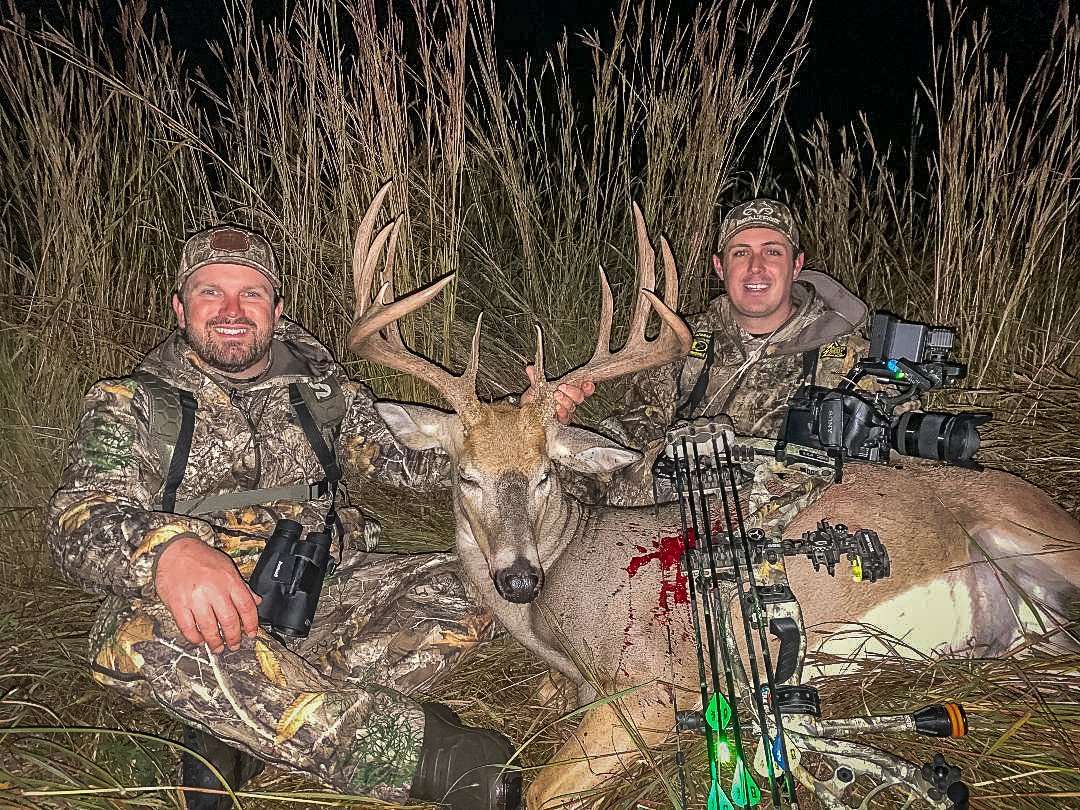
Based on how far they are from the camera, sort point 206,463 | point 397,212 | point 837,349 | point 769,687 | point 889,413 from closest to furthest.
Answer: point 769,687 → point 889,413 → point 206,463 → point 837,349 → point 397,212

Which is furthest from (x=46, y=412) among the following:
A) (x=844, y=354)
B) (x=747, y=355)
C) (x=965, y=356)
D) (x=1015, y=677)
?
(x=965, y=356)

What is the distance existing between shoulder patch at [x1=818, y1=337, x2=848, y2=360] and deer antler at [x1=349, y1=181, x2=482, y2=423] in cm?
149

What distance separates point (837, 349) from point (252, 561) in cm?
242

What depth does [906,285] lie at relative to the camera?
535 cm

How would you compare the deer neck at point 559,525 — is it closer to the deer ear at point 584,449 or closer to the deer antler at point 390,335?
the deer ear at point 584,449

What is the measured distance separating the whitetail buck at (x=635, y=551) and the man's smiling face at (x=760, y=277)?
66cm

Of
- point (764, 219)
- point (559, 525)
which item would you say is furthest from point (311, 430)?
point (764, 219)

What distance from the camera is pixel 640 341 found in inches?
133

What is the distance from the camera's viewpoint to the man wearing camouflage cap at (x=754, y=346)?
148 inches

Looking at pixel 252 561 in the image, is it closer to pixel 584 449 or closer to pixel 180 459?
pixel 180 459

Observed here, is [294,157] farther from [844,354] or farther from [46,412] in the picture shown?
[844,354]

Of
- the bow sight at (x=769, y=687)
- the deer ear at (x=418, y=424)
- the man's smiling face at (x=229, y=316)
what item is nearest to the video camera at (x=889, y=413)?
the bow sight at (x=769, y=687)

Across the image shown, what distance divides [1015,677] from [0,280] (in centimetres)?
476

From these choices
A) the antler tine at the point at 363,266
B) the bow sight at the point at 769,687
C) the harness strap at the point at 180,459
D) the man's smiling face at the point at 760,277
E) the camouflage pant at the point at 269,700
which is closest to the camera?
the bow sight at the point at 769,687
